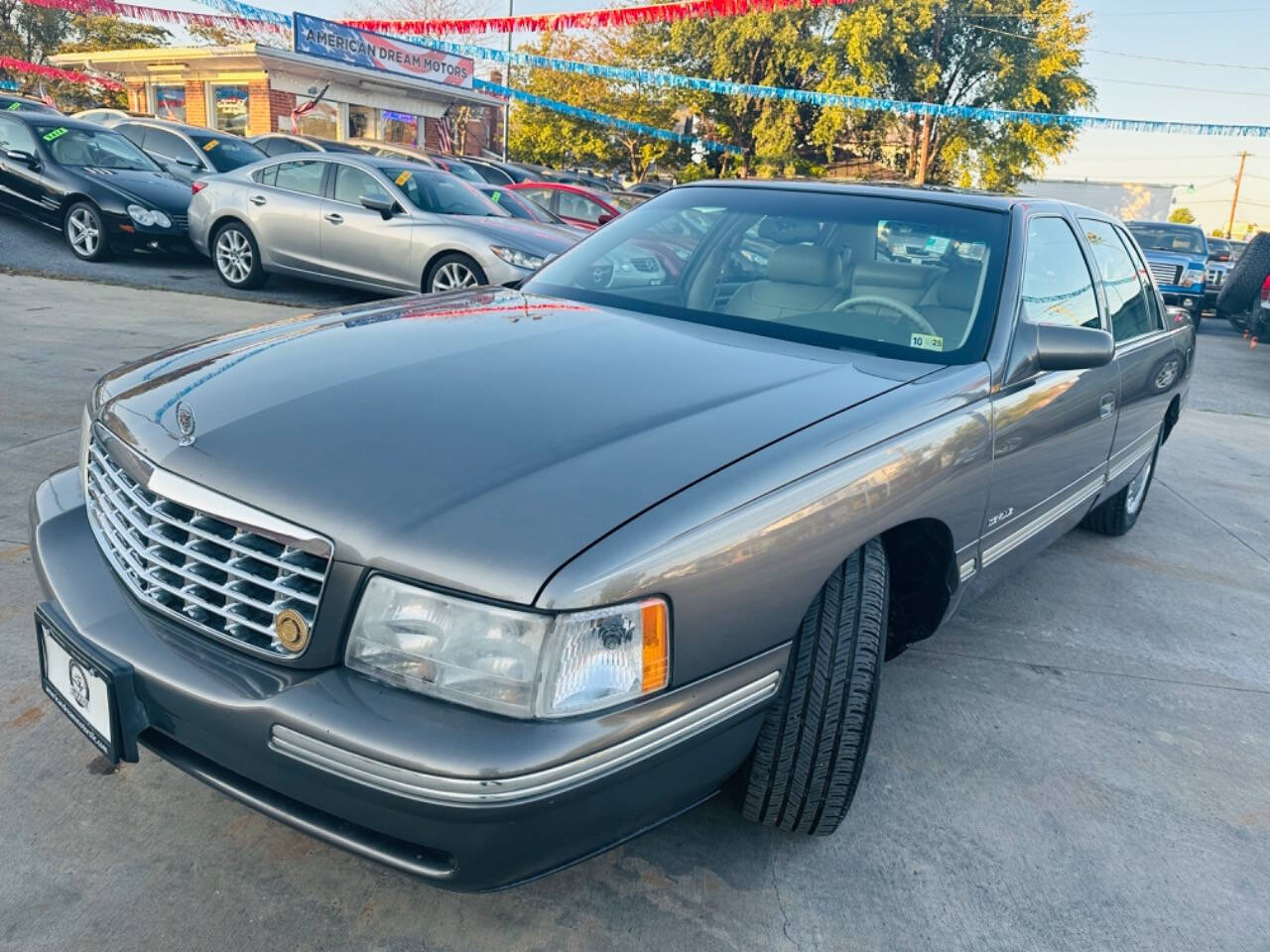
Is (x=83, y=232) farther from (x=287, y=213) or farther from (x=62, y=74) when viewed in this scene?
(x=62, y=74)

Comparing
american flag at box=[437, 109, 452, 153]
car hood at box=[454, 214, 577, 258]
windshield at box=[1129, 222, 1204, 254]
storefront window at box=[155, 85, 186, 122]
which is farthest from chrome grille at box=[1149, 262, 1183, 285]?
storefront window at box=[155, 85, 186, 122]

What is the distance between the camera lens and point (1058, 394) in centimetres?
295

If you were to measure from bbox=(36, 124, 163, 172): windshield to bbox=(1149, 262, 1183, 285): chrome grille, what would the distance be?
50.1ft

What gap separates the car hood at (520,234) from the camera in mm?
8422

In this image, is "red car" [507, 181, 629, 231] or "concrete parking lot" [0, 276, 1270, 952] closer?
"concrete parking lot" [0, 276, 1270, 952]

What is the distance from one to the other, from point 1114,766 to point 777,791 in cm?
123

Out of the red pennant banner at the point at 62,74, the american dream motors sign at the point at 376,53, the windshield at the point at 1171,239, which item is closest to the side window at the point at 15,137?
the american dream motors sign at the point at 376,53

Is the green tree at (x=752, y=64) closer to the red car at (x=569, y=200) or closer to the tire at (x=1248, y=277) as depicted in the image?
the red car at (x=569, y=200)

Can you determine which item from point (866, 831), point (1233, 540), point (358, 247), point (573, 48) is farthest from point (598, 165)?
point (866, 831)

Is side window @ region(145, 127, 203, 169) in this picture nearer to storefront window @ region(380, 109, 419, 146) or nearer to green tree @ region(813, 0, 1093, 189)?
storefront window @ region(380, 109, 419, 146)

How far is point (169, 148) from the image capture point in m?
13.2

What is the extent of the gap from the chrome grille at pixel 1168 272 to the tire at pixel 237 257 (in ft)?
47.0

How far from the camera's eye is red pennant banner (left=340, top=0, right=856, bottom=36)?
57.7ft

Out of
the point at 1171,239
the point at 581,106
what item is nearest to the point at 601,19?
the point at 1171,239
